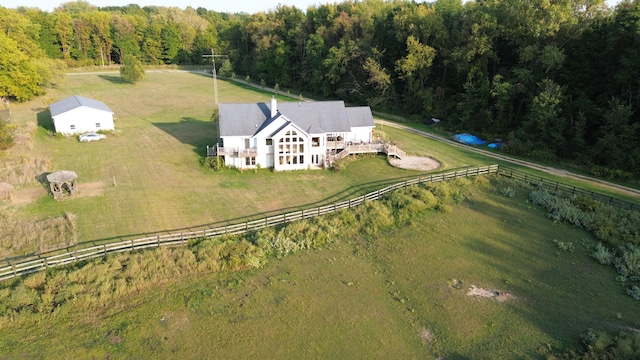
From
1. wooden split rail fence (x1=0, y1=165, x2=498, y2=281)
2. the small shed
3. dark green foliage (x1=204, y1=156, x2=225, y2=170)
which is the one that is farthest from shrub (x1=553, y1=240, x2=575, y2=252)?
the small shed

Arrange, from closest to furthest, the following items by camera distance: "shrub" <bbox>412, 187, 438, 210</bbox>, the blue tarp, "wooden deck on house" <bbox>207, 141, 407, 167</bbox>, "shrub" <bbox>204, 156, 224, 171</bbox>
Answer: "shrub" <bbox>412, 187, 438, 210</bbox> < "shrub" <bbox>204, 156, 224, 171</bbox> < "wooden deck on house" <bbox>207, 141, 407, 167</bbox> < the blue tarp

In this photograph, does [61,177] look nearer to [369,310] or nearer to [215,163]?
[215,163]

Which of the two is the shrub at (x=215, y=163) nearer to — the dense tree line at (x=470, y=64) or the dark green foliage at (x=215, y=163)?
the dark green foliage at (x=215, y=163)

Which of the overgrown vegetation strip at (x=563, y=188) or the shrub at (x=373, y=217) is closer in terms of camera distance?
the shrub at (x=373, y=217)

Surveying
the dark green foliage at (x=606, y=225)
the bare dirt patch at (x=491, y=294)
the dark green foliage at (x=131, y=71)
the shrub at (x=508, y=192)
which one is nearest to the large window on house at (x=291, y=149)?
the shrub at (x=508, y=192)

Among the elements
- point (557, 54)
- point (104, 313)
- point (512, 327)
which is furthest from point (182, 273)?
point (557, 54)

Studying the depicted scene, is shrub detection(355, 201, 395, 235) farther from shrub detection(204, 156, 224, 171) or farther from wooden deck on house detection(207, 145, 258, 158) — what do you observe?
shrub detection(204, 156, 224, 171)

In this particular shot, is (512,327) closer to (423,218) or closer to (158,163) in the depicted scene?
(423,218)
